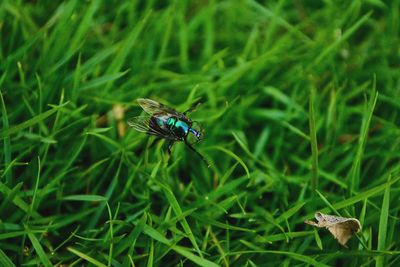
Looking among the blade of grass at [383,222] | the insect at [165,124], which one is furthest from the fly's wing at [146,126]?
the blade of grass at [383,222]

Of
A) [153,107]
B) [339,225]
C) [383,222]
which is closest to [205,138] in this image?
[153,107]

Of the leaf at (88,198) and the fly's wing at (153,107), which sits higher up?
the fly's wing at (153,107)

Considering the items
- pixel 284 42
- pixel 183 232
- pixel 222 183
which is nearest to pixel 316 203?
pixel 222 183

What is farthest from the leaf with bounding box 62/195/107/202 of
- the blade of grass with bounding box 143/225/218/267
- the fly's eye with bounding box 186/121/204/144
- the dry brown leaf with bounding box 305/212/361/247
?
the dry brown leaf with bounding box 305/212/361/247

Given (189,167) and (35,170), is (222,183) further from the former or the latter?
(35,170)

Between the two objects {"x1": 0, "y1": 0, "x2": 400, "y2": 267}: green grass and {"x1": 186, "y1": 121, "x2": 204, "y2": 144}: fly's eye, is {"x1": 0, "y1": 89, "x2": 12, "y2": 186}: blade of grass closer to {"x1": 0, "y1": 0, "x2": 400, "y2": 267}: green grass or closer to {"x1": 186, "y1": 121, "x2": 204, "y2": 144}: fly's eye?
{"x1": 0, "y1": 0, "x2": 400, "y2": 267}: green grass

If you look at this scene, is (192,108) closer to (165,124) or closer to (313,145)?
(165,124)

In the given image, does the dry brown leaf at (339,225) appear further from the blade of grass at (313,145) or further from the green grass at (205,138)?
the blade of grass at (313,145)
